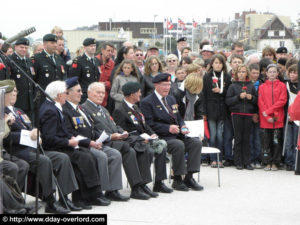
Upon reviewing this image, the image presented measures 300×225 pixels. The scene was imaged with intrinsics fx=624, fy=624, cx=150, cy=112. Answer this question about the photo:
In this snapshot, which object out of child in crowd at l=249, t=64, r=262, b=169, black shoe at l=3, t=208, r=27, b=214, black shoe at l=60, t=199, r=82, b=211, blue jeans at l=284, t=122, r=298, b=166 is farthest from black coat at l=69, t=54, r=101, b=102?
black shoe at l=3, t=208, r=27, b=214

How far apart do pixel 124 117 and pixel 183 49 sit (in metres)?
5.29

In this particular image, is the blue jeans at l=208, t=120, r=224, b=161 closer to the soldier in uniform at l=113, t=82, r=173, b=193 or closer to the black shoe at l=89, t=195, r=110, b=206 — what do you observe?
the soldier in uniform at l=113, t=82, r=173, b=193

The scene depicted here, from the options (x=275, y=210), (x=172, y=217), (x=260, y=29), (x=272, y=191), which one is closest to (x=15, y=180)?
(x=172, y=217)

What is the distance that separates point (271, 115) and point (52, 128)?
4.60m

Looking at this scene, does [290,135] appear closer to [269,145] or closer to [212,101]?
[269,145]

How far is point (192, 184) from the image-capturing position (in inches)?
348

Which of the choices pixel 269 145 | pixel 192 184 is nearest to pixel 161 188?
pixel 192 184

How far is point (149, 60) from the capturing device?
10.6 meters

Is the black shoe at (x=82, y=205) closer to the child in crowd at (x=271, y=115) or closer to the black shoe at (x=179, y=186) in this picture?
the black shoe at (x=179, y=186)

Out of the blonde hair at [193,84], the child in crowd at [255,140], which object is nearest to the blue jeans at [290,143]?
the child in crowd at [255,140]

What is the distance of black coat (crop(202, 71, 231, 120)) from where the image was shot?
1066 cm

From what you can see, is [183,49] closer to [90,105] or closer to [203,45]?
[203,45]

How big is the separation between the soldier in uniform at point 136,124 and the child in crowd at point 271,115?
2.71m

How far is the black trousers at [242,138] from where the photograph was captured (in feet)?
34.8
